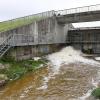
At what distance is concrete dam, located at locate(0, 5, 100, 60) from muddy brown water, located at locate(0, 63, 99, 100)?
426 cm

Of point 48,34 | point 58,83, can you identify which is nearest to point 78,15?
point 48,34

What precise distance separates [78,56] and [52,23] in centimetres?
632

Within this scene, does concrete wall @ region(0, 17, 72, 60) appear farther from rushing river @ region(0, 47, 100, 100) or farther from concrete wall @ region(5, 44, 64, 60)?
rushing river @ region(0, 47, 100, 100)

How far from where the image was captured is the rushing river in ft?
58.4

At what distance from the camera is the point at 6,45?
26109mm

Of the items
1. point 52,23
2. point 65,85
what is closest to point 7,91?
point 65,85

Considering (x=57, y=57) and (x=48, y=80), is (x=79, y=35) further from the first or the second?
(x=48, y=80)

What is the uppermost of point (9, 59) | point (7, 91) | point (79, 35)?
point (79, 35)

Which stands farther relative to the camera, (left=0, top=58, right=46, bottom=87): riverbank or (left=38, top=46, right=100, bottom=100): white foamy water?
(left=38, top=46, right=100, bottom=100): white foamy water

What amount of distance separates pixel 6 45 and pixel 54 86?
839 cm

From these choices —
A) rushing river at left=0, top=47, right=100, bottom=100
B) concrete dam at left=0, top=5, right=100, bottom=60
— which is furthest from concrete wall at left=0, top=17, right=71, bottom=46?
rushing river at left=0, top=47, right=100, bottom=100

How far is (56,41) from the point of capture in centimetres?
3709

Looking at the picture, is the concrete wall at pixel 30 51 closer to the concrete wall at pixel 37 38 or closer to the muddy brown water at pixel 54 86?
the concrete wall at pixel 37 38

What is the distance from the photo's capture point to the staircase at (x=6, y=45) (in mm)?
25364
